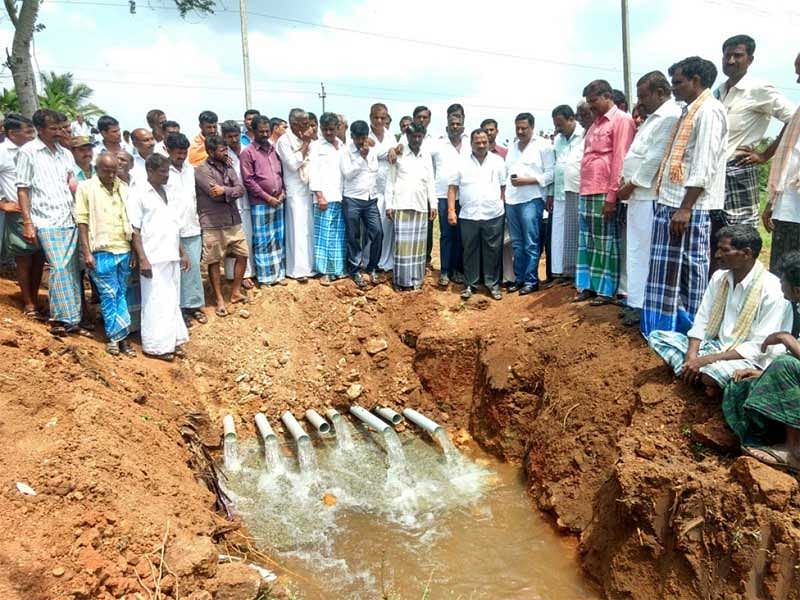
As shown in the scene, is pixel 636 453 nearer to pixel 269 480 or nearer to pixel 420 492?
pixel 420 492

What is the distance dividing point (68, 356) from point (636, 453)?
469 cm

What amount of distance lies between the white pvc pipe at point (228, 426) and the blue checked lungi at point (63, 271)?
1.77 metres

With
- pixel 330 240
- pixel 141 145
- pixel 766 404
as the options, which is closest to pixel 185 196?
pixel 141 145

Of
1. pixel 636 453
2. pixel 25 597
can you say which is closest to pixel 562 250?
pixel 636 453

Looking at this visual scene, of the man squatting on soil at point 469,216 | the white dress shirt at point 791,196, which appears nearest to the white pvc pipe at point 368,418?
the man squatting on soil at point 469,216

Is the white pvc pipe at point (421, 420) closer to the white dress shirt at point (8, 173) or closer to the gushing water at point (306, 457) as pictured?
the gushing water at point (306, 457)

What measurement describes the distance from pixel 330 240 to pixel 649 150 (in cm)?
401

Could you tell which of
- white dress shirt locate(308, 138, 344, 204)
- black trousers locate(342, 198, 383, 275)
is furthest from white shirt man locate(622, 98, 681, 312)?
white dress shirt locate(308, 138, 344, 204)

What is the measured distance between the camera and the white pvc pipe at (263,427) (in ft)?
19.4

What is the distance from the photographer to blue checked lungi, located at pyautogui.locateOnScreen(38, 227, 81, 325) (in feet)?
18.1

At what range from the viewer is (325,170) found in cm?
728

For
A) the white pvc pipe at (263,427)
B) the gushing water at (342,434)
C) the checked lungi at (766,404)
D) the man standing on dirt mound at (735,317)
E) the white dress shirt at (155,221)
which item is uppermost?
the white dress shirt at (155,221)

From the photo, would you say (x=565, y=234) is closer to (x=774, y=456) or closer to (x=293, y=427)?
(x=774, y=456)

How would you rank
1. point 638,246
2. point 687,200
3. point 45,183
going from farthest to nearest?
point 45,183 → point 638,246 → point 687,200
